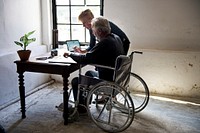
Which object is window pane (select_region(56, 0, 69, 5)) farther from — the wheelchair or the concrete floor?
the wheelchair

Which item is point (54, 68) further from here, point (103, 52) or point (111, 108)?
point (111, 108)

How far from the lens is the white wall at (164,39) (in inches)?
142

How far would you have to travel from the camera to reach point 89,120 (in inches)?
113

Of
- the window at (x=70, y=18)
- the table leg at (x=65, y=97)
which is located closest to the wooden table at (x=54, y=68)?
the table leg at (x=65, y=97)

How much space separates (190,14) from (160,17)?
415 mm

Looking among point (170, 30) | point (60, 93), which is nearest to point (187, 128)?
point (170, 30)

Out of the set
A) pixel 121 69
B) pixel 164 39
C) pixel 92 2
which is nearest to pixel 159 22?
pixel 164 39

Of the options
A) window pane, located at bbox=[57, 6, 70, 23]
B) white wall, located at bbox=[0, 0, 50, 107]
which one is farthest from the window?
white wall, located at bbox=[0, 0, 50, 107]

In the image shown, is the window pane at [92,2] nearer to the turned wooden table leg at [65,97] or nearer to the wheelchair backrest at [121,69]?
the wheelchair backrest at [121,69]

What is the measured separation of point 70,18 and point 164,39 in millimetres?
1570

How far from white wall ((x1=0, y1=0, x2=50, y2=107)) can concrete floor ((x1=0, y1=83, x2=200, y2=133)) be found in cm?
23

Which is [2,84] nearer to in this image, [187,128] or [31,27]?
[31,27]

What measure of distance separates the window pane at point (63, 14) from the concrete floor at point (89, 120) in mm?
1351

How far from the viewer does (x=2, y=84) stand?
3201 millimetres
